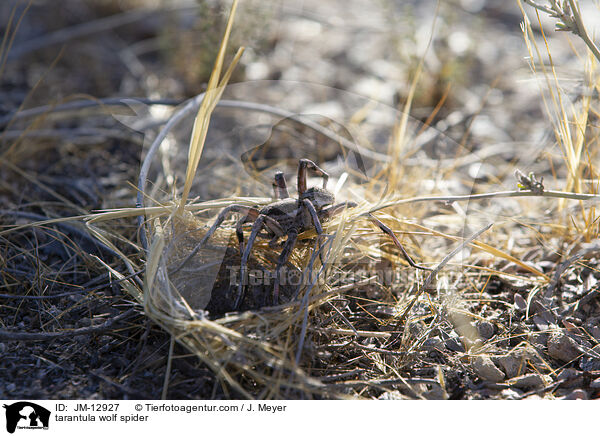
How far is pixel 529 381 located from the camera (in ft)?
5.31

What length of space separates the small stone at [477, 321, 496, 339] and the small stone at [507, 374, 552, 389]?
0.20m

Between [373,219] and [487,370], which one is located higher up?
[373,219]

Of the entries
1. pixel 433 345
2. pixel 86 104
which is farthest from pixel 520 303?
pixel 86 104

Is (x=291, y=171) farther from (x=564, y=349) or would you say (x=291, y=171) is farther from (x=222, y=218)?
(x=564, y=349)

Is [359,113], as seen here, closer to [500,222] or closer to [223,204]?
[500,222]

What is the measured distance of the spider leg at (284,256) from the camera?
1662 mm

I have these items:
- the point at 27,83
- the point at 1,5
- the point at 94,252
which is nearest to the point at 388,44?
the point at 27,83

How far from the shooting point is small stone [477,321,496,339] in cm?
181

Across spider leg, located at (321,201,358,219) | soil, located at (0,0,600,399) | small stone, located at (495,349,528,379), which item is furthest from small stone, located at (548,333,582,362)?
spider leg, located at (321,201,358,219)

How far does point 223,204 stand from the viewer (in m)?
1.91

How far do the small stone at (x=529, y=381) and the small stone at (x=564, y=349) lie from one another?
117 millimetres

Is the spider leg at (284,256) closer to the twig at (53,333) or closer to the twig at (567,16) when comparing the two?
the twig at (53,333)
